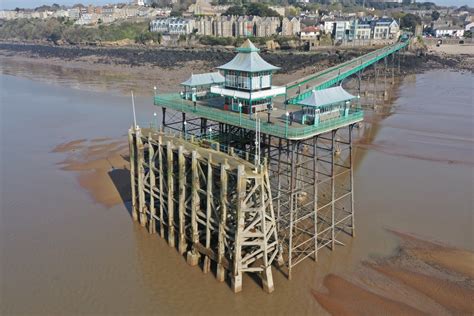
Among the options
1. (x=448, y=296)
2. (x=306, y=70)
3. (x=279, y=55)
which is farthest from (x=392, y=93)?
(x=448, y=296)

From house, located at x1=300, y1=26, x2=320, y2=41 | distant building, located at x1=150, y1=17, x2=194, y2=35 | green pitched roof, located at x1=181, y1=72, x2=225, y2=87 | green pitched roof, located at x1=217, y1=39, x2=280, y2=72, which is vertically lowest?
green pitched roof, located at x1=181, y1=72, x2=225, y2=87

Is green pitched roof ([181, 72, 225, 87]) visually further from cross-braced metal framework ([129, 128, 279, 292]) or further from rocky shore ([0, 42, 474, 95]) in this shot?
rocky shore ([0, 42, 474, 95])

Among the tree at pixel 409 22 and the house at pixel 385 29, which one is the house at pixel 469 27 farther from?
the house at pixel 385 29

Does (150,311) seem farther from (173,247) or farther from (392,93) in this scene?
(392,93)

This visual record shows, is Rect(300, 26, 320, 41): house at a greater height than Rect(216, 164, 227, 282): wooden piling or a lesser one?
greater

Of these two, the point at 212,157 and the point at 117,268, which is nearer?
the point at 212,157

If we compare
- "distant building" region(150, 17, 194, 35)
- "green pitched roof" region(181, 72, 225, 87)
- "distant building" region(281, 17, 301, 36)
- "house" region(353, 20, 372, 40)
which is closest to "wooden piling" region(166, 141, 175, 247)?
"green pitched roof" region(181, 72, 225, 87)
